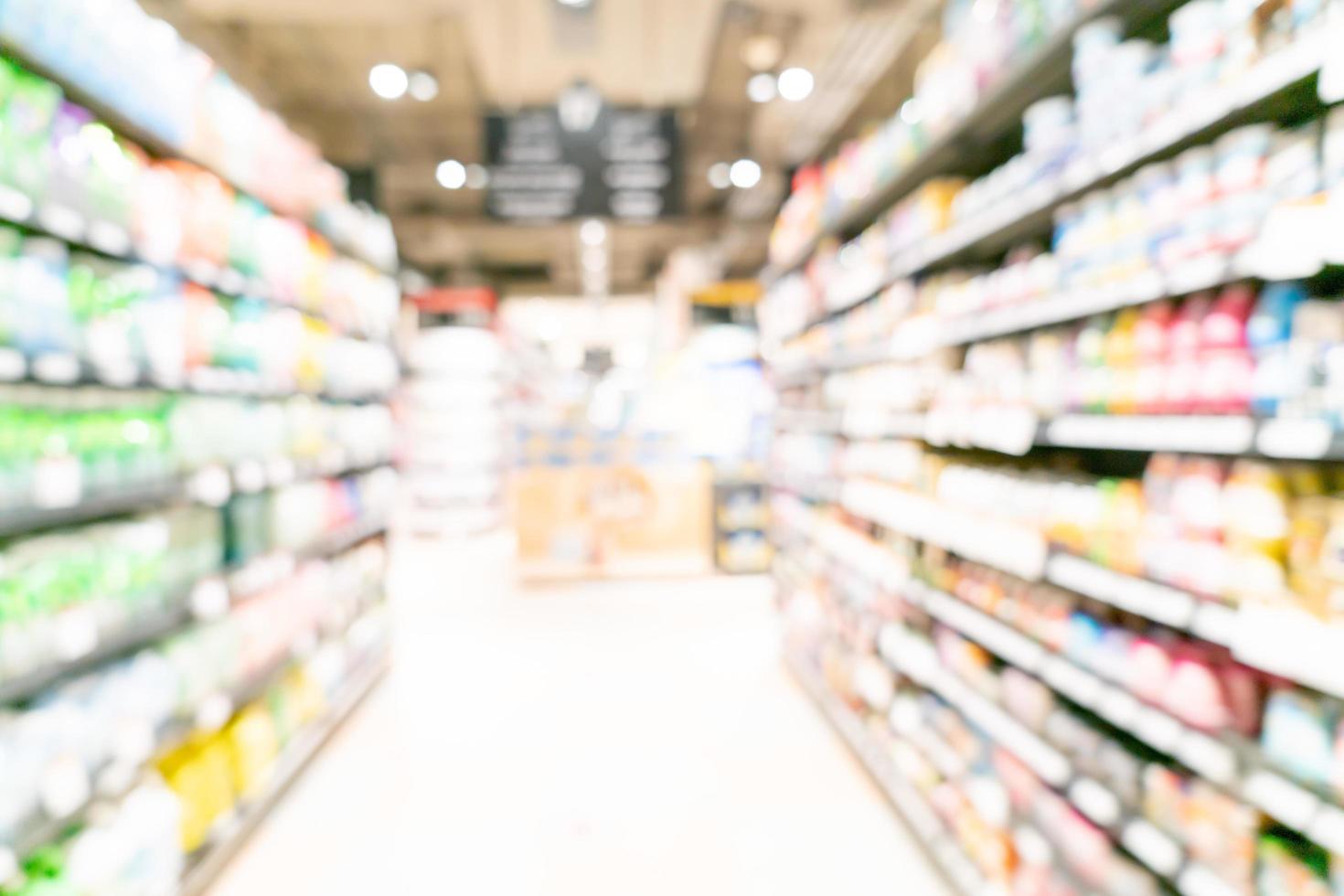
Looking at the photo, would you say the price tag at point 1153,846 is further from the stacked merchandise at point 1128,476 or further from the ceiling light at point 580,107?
the ceiling light at point 580,107

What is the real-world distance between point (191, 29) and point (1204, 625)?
7261 mm

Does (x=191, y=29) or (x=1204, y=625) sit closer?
(x=1204, y=625)

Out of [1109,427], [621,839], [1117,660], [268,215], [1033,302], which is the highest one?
[268,215]

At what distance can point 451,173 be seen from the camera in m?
9.23

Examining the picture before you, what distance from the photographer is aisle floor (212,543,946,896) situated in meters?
2.57

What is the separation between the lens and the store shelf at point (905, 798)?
2.37 m

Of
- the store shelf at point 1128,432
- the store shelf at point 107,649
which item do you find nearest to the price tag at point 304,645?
the store shelf at point 107,649

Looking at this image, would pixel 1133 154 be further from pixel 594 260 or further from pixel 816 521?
pixel 594 260

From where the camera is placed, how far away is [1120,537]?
6.03 feet

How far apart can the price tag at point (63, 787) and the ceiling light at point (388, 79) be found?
18.5ft

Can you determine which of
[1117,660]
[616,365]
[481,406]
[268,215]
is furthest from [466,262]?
[1117,660]

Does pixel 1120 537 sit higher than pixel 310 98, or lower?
lower

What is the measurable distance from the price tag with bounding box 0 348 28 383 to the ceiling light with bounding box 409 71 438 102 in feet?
19.2

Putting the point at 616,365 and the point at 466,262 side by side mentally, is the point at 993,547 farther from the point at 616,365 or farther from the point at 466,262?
the point at 616,365
